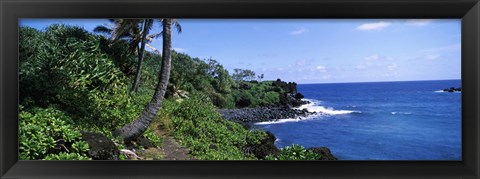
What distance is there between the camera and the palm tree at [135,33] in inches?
124

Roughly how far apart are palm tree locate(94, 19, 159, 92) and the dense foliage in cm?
10

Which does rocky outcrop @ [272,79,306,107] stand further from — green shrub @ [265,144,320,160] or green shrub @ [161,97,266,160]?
green shrub @ [265,144,320,160]

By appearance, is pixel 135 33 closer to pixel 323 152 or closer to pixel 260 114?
pixel 260 114

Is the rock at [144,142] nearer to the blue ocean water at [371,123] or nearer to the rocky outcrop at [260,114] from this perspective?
the rocky outcrop at [260,114]

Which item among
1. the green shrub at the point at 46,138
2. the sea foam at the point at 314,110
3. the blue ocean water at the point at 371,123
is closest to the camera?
the green shrub at the point at 46,138

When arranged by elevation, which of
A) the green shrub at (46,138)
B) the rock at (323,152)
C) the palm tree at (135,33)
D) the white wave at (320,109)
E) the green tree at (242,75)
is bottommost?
the rock at (323,152)

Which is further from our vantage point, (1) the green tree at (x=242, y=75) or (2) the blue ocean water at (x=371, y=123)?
(1) the green tree at (x=242, y=75)

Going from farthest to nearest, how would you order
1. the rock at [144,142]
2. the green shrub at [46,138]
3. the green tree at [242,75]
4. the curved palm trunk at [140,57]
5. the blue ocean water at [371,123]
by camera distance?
1. the green tree at [242,75]
2. the blue ocean water at [371,123]
3. the curved palm trunk at [140,57]
4. the rock at [144,142]
5. the green shrub at [46,138]

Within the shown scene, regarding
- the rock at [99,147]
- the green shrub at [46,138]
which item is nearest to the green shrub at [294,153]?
the rock at [99,147]

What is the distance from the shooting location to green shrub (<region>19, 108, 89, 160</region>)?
2316 mm

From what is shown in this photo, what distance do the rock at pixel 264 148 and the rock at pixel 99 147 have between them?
1384mm

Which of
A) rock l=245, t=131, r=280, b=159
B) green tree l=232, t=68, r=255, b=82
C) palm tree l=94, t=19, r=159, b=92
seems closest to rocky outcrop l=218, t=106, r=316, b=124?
rock l=245, t=131, r=280, b=159
